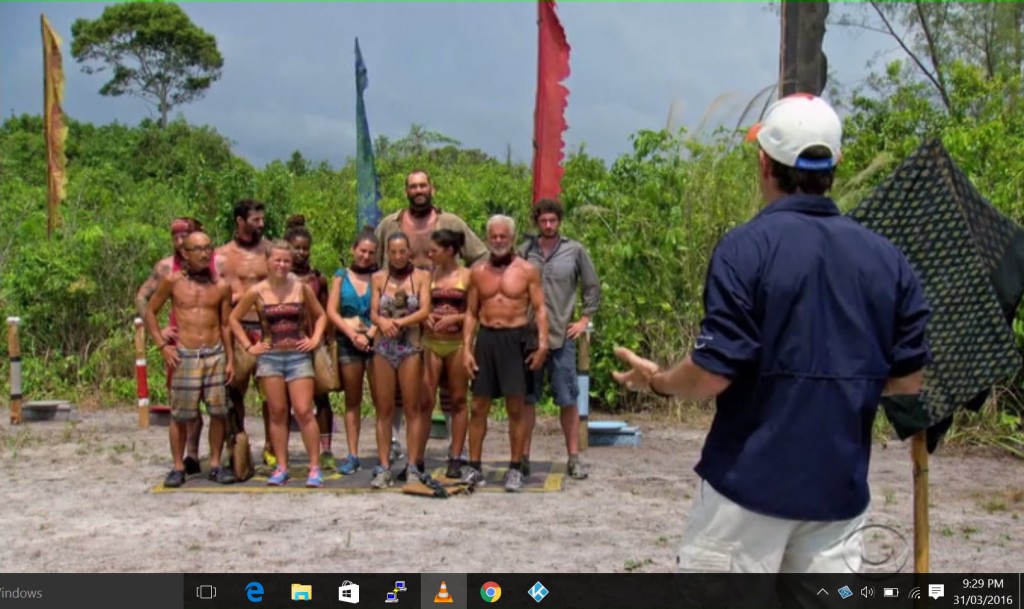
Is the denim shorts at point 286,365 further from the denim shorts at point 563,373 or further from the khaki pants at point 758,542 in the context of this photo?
the khaki pants at point 758,542

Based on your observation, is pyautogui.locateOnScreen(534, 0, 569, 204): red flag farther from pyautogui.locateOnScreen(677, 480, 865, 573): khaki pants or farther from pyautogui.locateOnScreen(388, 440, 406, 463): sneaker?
pyautogui.locateOnScreen(677, 480, 865, 573): khaki pants

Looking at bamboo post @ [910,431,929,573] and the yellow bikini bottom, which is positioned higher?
the yellow bikini bottom

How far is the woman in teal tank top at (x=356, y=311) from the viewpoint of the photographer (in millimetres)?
8422

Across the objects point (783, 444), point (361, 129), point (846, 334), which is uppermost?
point (361, 129)

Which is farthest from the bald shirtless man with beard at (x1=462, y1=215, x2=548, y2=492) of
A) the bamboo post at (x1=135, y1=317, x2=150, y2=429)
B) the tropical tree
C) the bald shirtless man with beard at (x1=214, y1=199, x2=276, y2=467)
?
the tropical tree

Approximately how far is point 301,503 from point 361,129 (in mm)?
3962

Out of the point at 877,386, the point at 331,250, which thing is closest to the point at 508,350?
the point at 877,386

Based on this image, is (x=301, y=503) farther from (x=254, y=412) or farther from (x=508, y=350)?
(x=254, y=412)

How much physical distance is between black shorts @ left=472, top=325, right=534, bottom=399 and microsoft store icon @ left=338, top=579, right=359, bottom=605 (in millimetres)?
2571

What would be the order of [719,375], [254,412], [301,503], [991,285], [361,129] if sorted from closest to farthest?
[719,375] → [991,285] → [301,503] → [361,129] → [254,412]

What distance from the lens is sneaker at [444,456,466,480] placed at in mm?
8430

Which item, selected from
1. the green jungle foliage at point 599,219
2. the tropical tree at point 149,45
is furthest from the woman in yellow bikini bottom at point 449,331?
the tropical tree at point 149,45

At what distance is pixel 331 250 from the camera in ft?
49.7

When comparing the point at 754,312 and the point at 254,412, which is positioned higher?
the point at 754,312
